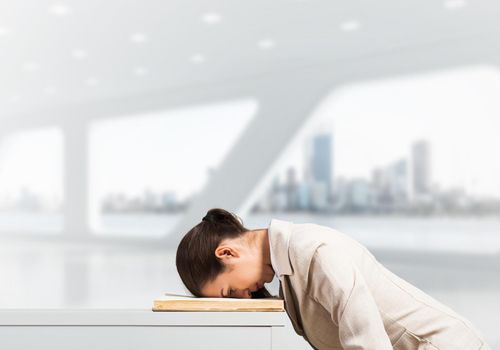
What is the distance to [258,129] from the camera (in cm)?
994

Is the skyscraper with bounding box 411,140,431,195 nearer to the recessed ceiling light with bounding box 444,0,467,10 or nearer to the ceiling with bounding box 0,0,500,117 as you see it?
the ceiling with bounding box 0,0,500,117

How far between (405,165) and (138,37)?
4453mm

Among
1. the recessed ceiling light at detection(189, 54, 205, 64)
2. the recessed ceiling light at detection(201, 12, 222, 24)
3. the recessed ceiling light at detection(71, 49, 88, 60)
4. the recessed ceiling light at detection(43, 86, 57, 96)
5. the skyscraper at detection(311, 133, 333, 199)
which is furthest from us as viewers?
the recessed ceiling light at detection(43, 86, 57, 96)

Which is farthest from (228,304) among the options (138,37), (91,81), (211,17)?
(91,81)

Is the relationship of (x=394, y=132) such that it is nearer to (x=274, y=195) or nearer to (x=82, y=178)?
(x=274, y=195)

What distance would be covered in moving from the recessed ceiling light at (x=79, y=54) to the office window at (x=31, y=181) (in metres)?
4.92

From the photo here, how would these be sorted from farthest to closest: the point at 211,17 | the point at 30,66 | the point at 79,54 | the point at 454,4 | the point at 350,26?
the point at 30,66, the point at 79,54, the point at 350,26, the point at 211,17, the point at 454,4

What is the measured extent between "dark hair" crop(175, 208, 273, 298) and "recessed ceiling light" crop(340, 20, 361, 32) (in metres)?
6.01

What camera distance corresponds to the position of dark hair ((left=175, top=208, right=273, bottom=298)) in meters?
1.50

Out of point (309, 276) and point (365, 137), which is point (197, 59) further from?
point (309, 276)

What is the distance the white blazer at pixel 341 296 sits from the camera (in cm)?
138

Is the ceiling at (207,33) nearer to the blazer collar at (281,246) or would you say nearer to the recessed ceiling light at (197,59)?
the recessed ceiling light at (197,59)

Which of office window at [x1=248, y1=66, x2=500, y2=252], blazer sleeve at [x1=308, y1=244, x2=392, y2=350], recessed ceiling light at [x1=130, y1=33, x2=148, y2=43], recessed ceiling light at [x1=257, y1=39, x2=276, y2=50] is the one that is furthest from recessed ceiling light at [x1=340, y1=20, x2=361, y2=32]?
blazer sleeve at [x1=308, y1=244, x2=392, y2=350]

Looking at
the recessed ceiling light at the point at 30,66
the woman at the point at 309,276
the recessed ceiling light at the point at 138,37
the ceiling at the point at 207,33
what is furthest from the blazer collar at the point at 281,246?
the recessed ceiling light at the point at 30,66
